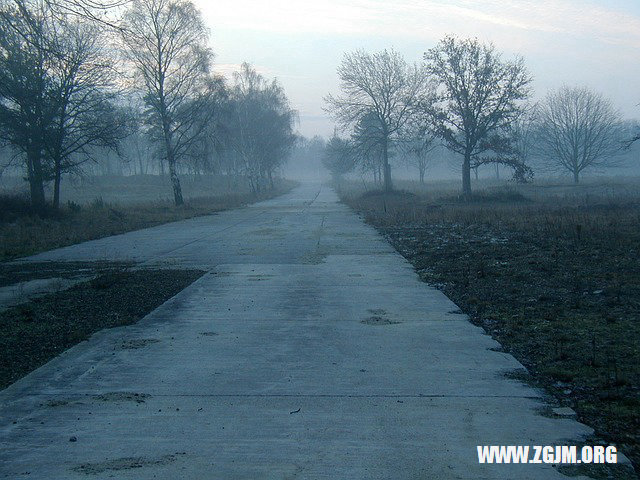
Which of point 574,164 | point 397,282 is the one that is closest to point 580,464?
point 397,282

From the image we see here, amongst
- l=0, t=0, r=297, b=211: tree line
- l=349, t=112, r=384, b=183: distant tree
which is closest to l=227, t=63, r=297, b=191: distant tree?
l=0, t=0, r=297, b=211: tree line

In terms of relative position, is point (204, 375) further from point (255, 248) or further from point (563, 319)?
point (255, 248)

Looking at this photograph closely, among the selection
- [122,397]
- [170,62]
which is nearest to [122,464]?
[122,397]

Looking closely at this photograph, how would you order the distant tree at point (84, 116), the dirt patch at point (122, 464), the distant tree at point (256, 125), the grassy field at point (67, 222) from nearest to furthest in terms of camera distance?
the dirt patch at point (122, 464) → the grassy field at point (67, 222) → the distant tree at point (84, 116) → the distant tree at point (256, 125)

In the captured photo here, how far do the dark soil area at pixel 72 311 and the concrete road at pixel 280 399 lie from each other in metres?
0.36

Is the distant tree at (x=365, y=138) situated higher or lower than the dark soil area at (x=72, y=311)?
higher

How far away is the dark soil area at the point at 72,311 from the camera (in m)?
6.59

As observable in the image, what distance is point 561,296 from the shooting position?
9219 mm

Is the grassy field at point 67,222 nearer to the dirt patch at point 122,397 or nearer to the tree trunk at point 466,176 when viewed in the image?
the dirt patch at point 122,397

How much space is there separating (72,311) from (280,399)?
15.9 feet

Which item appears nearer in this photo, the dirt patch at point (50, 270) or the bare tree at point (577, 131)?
the dirt patch at point (50, 270)

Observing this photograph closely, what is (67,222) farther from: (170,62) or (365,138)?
(365,138)

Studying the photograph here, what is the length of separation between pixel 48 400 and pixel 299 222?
21.1 m

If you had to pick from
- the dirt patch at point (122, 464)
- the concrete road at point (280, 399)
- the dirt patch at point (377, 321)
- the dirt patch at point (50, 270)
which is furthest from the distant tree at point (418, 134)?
the dirt patch at point (122, 464)
